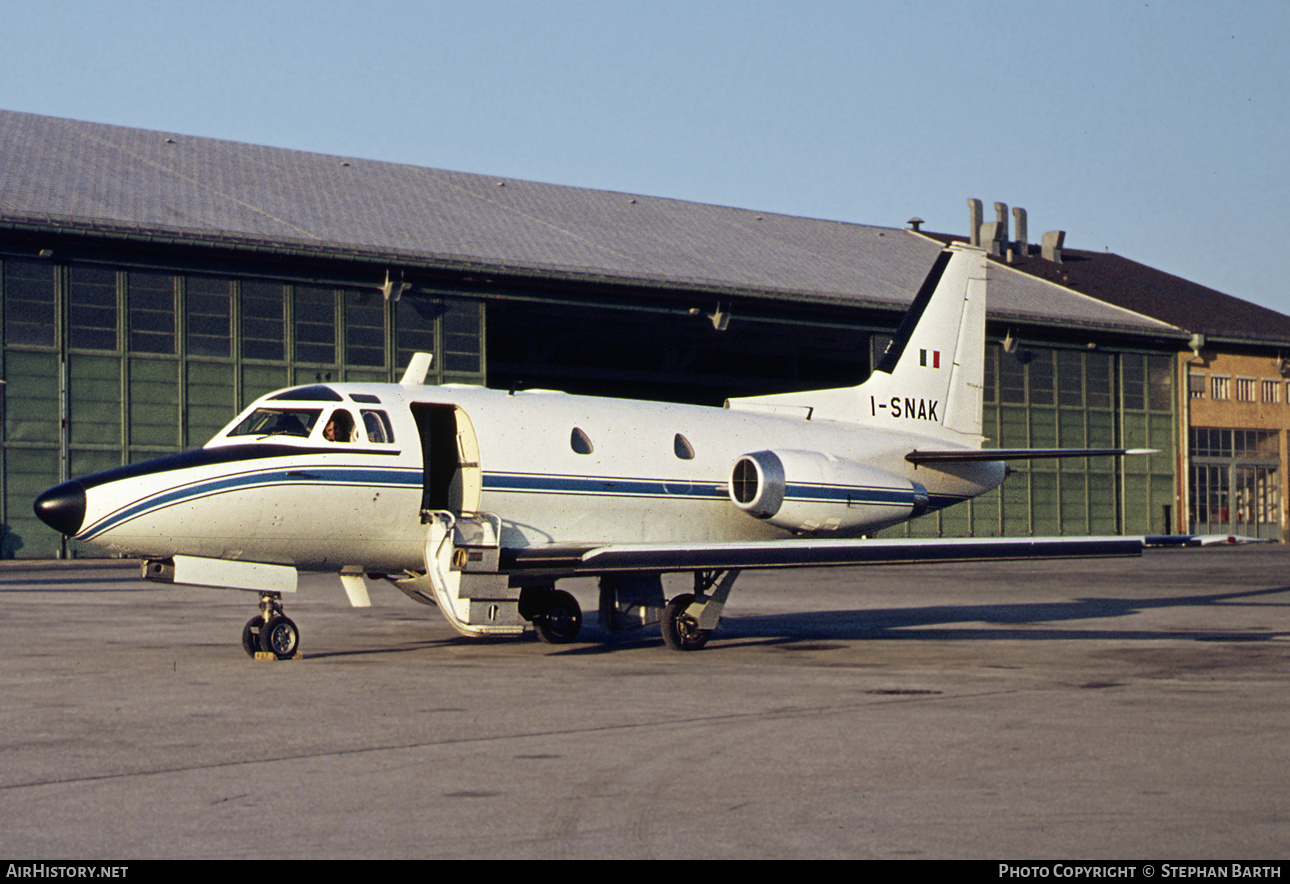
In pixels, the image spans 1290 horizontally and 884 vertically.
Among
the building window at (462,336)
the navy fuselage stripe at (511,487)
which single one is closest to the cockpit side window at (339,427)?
the navy fuselage stripe at (511,487)

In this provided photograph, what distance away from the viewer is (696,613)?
56.4 feet

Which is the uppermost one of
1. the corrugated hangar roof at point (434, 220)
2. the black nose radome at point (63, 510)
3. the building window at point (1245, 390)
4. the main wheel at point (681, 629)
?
the corrugated hangar roof at point (434, 220)

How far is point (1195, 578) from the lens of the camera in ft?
111

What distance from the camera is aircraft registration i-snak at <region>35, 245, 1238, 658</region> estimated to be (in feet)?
48.7

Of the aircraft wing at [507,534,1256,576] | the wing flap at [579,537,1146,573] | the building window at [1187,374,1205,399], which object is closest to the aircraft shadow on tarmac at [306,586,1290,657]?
the aircraft wing at [507,534,1256,576]

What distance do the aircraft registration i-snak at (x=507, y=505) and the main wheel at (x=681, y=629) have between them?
0.03m

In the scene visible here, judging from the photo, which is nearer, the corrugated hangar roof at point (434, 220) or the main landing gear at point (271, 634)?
the main landing gear at point (271, 634)

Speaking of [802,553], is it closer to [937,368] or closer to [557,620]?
[557,620]

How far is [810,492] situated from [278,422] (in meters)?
7.07

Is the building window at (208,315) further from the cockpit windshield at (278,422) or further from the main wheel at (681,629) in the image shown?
the main wheel at (681,629)

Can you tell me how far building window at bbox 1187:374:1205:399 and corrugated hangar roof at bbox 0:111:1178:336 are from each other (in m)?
A: 4.22

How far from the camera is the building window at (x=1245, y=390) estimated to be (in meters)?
57.0
